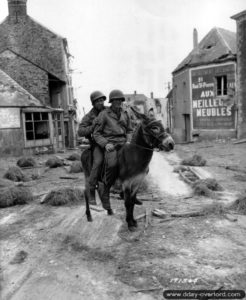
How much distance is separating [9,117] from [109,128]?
17.4 m

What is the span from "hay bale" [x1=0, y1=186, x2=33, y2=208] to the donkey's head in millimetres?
4825

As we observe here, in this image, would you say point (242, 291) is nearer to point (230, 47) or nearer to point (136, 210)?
point (136, 210)

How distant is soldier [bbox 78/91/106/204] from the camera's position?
240 inches

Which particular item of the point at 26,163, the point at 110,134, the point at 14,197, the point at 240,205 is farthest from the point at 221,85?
the point at 110,134

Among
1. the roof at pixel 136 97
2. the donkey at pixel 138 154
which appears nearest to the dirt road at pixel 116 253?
the donkey at pixel 138 154

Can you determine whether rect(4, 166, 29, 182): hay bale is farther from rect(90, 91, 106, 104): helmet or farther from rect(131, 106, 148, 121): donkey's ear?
rect(131, 106, 148, 121): donkey's ear

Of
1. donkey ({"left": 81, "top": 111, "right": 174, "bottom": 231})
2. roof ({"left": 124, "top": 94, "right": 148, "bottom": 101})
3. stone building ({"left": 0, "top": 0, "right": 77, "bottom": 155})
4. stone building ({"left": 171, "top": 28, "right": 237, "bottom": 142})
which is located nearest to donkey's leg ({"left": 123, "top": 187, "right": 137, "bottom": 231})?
donkey ({"left": 81, "top": 111, "right": 174, "bottom": 231})

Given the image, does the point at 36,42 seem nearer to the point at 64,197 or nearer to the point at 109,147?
→ the point at 64,197

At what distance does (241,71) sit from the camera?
24219mm

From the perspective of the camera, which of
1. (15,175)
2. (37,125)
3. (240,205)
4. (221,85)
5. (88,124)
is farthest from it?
(221,85)

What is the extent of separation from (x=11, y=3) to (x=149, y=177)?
2532 cm

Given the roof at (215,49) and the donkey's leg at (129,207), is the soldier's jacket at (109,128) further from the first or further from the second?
the roof at (215,49)

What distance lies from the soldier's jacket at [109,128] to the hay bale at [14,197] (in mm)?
4138

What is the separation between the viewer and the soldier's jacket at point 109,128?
5.91 metres
